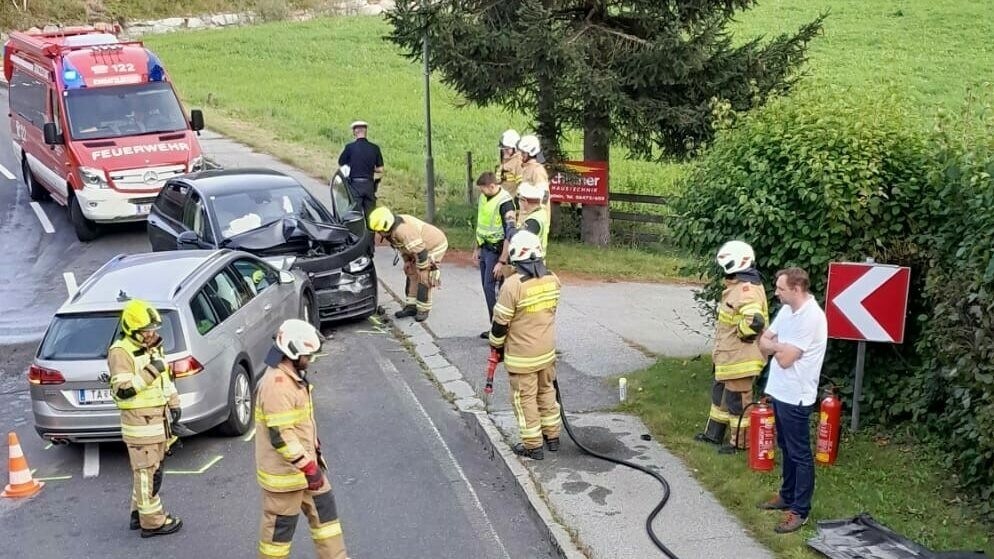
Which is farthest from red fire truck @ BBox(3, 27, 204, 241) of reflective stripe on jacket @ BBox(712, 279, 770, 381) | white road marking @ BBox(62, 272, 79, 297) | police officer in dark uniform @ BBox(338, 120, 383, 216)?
reflective stripe on jacket @ BBox(712, 279, 770, 381)

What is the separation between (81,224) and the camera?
16984 millimetres

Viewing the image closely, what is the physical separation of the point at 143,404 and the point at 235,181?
6.16 meters

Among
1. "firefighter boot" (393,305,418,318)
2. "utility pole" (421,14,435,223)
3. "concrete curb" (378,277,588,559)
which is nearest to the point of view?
"concrete curb" (378,277,588,559)

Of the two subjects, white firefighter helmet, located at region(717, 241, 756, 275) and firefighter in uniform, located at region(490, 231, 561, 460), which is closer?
white firefighter helmet, located at region(717, 241, 756, 275)

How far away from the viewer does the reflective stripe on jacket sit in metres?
7.96

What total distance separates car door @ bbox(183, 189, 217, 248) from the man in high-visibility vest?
10.4 ft

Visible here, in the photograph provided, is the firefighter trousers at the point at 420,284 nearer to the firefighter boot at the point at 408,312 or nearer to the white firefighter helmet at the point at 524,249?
the firefighter boot at the point at 408,312

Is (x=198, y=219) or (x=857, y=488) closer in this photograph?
(x=857, y=488)

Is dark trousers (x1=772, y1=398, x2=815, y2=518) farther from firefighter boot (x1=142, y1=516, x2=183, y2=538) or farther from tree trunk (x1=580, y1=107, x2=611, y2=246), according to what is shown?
tree trunk (x1=580, y1=107, x2=611, y2=246)

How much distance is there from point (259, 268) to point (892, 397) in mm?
Answer: 6049

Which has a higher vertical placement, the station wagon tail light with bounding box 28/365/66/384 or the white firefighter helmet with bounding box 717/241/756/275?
the white firefighter helmet with bounding box 717/241/756/275

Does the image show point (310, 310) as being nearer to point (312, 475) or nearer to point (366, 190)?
point (366, 190)

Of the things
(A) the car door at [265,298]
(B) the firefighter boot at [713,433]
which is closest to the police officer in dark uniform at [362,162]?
(A) the car door at [265,298]

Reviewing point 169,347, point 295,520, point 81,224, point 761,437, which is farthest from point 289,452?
point 81,224
